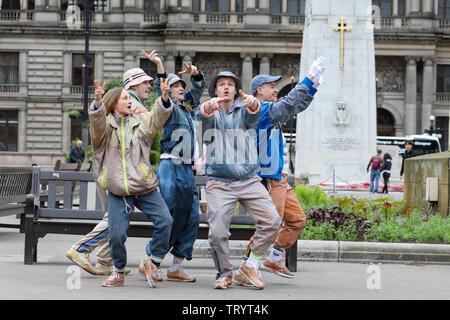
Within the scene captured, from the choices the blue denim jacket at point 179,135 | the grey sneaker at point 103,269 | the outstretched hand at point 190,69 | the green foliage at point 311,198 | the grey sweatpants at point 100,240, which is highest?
the outstretched hand at point 190,69

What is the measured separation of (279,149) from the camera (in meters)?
7.76

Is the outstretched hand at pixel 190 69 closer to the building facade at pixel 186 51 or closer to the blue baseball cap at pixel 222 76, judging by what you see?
the blue baseball cap at pixel 222 76

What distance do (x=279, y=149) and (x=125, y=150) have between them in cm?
149

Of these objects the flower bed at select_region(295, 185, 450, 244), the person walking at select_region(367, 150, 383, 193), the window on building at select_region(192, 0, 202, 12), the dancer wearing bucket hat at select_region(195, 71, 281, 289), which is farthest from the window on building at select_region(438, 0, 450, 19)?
the dancer wearing bucket hat at select_region(195, 71, 281, 289)

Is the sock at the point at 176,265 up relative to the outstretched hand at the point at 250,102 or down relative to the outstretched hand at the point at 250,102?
A: down

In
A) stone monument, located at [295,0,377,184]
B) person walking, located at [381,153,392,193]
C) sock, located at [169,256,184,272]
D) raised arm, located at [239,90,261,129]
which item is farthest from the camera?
person walking, located at [381,153,392,193]

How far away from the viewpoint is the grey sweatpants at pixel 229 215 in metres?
7.10

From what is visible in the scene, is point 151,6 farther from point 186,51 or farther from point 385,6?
point 385,6

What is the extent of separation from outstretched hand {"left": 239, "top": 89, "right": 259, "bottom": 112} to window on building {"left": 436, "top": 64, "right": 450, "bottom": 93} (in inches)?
2120

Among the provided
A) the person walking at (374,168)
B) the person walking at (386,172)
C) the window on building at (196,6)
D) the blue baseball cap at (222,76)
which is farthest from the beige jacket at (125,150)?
the window on building at (196,6)

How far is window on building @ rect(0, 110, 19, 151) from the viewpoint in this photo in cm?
5875

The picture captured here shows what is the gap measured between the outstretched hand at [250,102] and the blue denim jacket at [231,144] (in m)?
0.08

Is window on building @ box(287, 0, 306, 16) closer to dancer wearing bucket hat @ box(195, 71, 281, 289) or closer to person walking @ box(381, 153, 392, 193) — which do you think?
person walking @ box(381, 153, 392, 193)

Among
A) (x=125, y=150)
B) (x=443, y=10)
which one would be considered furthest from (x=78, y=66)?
(x=125, y=150)
